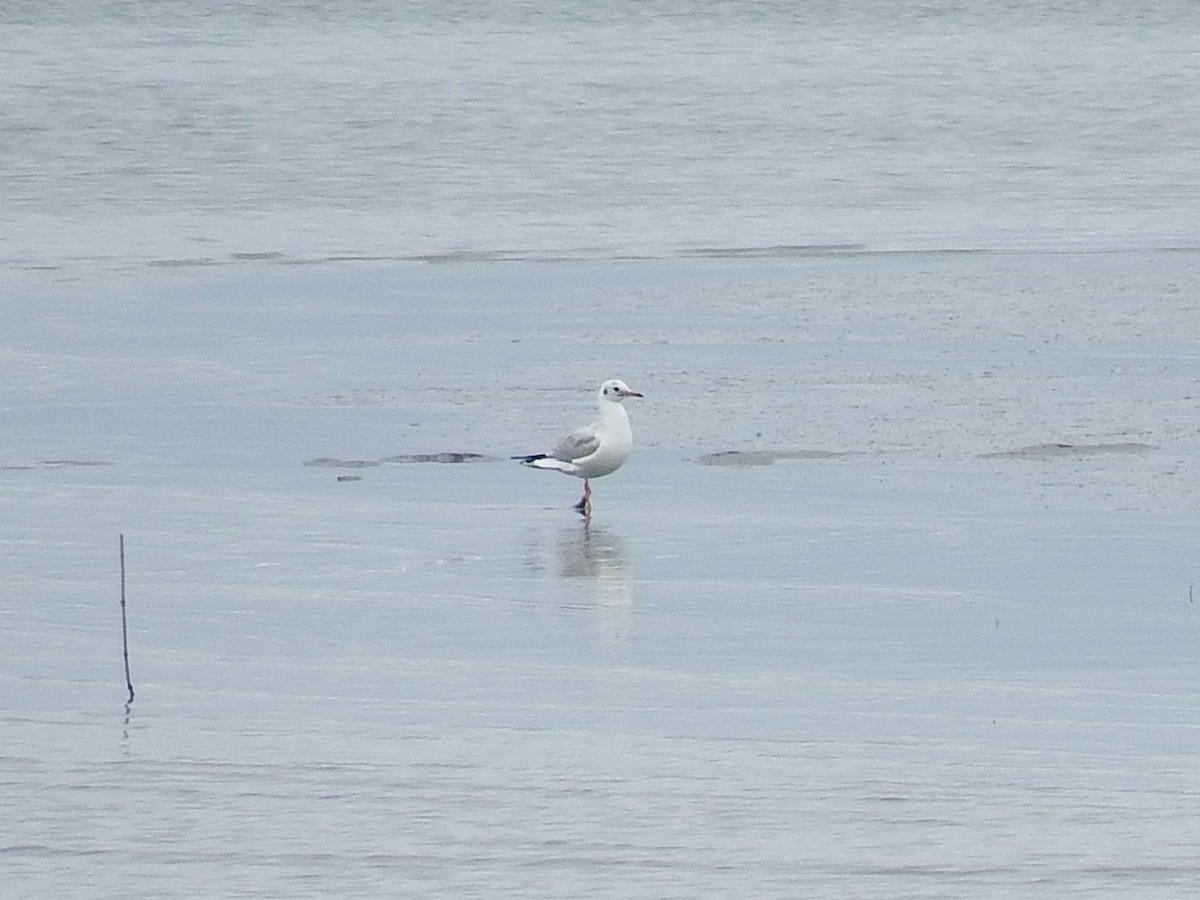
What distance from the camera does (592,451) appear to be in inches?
479

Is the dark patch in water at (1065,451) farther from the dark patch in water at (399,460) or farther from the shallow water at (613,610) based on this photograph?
the dark patch in water at (399,460)

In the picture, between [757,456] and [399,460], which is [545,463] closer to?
[399,460]

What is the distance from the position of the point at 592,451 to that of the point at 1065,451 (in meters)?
2.39

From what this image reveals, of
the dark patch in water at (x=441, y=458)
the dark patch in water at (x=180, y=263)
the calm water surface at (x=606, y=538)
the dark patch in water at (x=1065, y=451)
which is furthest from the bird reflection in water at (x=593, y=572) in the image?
the dark patch in water at (x=180, y=263)

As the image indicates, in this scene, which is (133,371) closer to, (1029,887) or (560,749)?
(560,749)

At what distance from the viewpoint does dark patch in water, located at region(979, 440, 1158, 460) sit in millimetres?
12742

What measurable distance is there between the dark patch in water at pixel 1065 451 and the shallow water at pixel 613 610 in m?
0.05

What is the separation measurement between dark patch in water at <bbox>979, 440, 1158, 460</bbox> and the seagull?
1802 millimetres

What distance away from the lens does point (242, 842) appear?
7461 millimetres

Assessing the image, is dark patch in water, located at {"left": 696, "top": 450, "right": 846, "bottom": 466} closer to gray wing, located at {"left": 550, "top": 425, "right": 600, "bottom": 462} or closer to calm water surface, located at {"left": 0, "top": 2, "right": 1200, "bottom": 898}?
calm water surface, located at {"left": 0, "top": 2, "right": 1200, "bottom": 898}

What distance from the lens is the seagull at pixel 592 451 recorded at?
1215 centimetres

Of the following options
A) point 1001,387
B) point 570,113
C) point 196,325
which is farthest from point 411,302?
point 570,113

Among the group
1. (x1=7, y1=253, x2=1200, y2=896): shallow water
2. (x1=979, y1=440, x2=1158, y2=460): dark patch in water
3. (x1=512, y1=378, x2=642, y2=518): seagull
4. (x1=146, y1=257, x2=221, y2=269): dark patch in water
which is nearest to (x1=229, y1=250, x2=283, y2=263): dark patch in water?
(x1=146, y1=257, x2=221, y2=269): dark patch in water

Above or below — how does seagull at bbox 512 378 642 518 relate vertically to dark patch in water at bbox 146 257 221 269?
above
